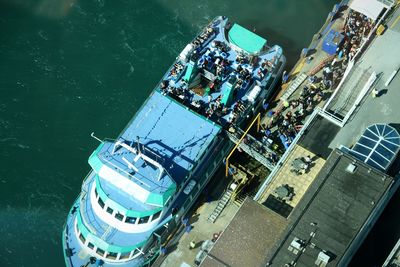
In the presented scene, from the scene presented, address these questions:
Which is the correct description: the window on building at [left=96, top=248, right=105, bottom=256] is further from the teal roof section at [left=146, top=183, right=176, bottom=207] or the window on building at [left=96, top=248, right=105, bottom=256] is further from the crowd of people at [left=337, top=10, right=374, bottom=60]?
the crowd of people at [left=337, top=10, right=374, bottom=60]

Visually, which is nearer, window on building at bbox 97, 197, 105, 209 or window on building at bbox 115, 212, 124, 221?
window on building at bbox 115, 212, 124, 221

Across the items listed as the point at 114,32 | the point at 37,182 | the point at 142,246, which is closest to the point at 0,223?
the point at 37,182

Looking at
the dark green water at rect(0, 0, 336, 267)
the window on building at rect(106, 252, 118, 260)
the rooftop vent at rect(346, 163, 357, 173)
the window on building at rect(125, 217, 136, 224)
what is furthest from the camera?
the dark green water at rect(0, 0, 336, 267)

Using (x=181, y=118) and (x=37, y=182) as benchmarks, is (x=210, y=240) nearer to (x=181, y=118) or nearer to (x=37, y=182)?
(x=181, y=118)

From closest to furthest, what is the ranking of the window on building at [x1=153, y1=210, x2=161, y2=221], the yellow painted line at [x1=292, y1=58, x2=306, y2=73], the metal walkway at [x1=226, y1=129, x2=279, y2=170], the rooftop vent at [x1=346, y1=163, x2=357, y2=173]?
the rooftop vent at [x1=346, y1=163, x2=357, y2=173], the window on building at [x1=153, y1=210, x2=161, y2=221], the metal walkway at [x1=226, y1=129, x2=279, y2=170], the yellow painted line at [x1=292, y1=58, x2=306, y2=73]

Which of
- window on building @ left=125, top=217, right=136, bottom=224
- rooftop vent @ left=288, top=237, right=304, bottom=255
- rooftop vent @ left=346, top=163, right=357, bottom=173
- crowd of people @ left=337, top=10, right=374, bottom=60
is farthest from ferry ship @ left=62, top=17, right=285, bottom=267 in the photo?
rooftop vent @ left=346, top=163, right=357, bottom=173

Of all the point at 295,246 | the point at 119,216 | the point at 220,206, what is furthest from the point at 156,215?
the point at 295,246

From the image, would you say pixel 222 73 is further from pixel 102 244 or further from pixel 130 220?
pixel 102 244

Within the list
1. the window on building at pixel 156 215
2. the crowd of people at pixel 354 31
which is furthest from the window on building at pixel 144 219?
the crowd of people at pixel 354 31
